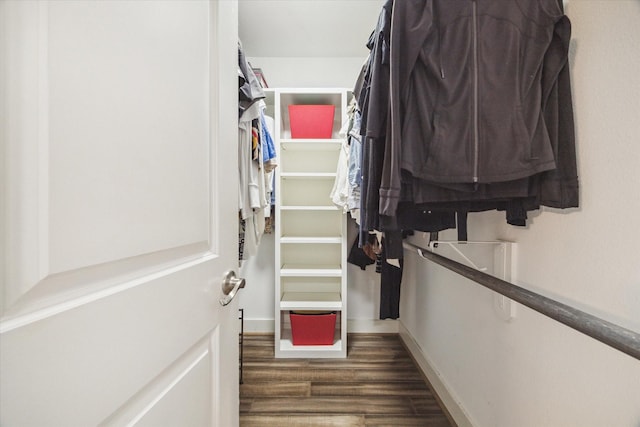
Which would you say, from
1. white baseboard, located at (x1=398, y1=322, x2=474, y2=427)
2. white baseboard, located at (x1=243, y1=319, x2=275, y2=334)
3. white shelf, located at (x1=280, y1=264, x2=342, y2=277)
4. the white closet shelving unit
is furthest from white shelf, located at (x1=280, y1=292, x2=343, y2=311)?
white baseboard, located at (x1=398, y1=322, x2=474, y2=427)

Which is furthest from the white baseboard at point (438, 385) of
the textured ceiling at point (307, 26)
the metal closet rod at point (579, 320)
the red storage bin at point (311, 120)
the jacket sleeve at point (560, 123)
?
the textured ceiling at point (307, 26)

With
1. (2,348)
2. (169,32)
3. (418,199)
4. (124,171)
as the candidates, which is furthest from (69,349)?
(418,199)

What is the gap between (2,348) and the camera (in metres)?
0.26

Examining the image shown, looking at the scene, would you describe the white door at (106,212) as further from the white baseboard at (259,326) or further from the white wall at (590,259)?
the white baseboard at (259,326)

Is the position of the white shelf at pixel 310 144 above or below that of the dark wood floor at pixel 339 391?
above

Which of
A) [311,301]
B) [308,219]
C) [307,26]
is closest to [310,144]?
[308,219]

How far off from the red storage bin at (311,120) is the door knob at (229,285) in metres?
1.54

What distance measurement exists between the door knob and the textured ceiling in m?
1.75

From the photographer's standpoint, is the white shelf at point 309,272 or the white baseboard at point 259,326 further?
the white baseboard at point 259,326

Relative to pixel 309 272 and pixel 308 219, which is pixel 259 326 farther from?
pixel 308 219

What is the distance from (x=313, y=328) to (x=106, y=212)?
Result: 6.09 feet

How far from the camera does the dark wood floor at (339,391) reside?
4.69ft

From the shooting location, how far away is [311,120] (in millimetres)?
2082

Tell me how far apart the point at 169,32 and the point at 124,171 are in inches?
11.1
